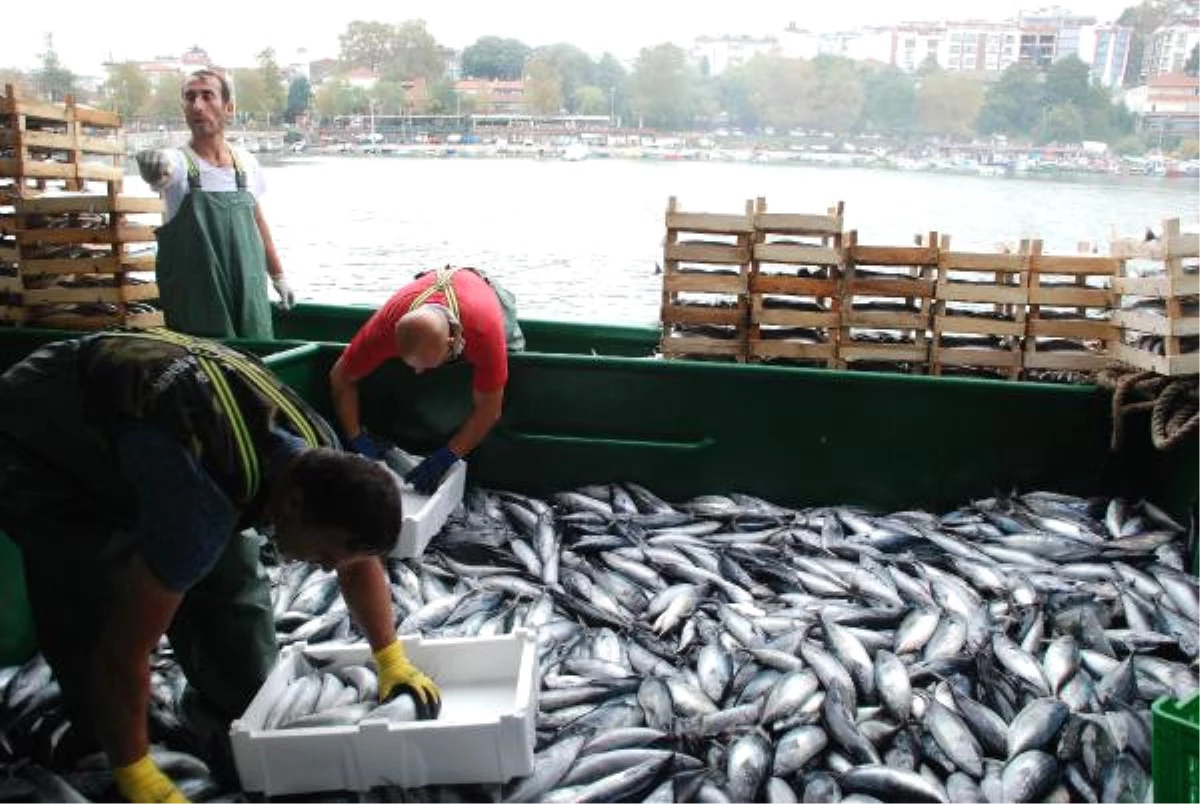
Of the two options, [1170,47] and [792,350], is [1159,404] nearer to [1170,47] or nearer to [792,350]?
[792,350]

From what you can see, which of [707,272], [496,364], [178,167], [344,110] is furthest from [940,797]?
[344,110]

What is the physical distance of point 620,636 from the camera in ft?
11.8

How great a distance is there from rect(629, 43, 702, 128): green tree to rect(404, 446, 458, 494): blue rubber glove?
2306 cm

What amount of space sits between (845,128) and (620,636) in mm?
25905

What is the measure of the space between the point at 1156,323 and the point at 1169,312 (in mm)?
98

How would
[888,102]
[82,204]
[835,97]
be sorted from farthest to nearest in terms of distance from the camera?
[835,97] < [888,102] < [82,204]

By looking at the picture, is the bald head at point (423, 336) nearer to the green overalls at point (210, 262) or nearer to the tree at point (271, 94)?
the green overalls at point (210, 262)

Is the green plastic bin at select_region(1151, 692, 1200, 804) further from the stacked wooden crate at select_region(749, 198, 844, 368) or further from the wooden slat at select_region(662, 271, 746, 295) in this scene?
the wooden slat at select_region(662, 271, 746, 295)

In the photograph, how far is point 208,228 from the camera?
195 inches

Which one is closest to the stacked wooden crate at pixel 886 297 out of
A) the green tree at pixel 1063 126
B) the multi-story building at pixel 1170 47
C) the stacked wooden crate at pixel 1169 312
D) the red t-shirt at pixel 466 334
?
the stacked wooden crate at pixel 1169 312

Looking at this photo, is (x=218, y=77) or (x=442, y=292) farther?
(x=218, y=77)

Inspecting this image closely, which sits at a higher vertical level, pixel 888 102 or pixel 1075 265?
pixel 888 102

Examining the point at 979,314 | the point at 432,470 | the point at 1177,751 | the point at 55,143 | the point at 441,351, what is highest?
the point at 55,143

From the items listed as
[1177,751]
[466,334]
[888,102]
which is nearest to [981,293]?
[466,334]
